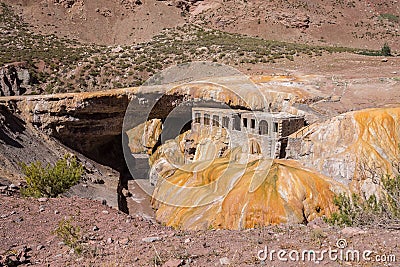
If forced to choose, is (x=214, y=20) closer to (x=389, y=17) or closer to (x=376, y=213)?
(x=389, y=17)

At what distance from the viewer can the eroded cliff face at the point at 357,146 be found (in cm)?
1415

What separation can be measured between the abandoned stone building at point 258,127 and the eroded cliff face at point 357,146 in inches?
59.0

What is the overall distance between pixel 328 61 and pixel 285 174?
21.5 meters

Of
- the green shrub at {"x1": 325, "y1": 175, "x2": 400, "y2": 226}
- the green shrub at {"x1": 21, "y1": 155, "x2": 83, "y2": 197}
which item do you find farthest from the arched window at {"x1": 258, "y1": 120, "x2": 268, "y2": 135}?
the green shrub at {"x1": 21, "y1": 155, "x2": 83, "y2": 197}

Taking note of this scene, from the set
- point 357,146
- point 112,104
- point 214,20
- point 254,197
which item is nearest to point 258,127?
point 357,146

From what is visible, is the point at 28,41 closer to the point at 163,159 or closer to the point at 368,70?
the point at 163,159

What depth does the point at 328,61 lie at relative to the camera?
3216 cm

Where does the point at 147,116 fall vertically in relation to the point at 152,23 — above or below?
below

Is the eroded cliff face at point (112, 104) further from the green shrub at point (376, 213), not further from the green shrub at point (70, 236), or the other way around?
the green shrub at point (70, 236)

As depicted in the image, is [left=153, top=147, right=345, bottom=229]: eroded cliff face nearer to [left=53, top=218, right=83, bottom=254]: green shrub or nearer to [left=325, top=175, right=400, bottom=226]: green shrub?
[left=325, top=175, right=400, bottom=226]: green shrub

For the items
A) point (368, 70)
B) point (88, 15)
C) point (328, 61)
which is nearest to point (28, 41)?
point (88, 15)

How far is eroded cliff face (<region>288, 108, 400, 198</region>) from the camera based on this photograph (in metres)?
14.1

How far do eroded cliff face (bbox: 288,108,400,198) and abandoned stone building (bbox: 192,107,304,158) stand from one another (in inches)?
59.0

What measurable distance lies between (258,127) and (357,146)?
517 centimetres
